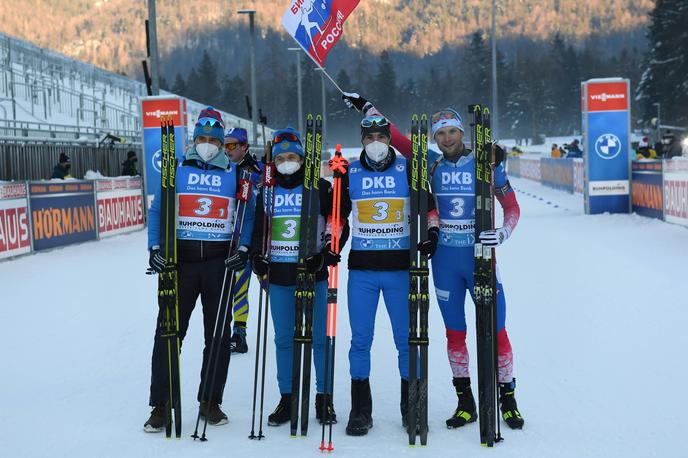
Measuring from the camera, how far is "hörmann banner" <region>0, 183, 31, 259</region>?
1355 cm

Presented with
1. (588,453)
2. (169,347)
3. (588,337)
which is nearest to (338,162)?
(169,347)

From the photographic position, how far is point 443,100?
461ft

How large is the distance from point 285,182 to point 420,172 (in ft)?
3.01

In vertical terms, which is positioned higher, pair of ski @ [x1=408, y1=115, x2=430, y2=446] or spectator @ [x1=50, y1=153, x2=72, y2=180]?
spectator @ [x1=50, y1=153, x2=72, y2=180]

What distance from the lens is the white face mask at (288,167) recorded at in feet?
17.8

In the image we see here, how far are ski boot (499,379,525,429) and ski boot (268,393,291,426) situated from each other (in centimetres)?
138

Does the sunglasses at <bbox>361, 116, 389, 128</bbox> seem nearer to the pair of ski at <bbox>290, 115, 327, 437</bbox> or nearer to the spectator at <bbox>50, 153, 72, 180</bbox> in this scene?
the pair of ski at <bbox>290, 115, 327, 437</bbox>

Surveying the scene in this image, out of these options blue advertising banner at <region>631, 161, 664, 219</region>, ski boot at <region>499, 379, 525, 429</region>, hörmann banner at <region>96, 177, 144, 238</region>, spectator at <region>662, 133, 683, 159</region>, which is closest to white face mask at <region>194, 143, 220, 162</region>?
ski boot at <region>499, 379, 525, 429</region>

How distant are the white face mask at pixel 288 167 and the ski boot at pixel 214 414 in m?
1.58

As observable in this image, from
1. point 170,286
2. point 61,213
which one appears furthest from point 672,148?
point 170,286

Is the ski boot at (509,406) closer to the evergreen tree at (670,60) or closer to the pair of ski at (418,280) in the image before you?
the pair of ski at (418,280)

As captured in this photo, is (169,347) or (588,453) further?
(169,347)

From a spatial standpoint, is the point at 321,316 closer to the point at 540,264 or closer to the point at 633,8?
the point at 540,264

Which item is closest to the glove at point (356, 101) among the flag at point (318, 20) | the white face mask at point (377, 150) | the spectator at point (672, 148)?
the white face mask at point (377, 150)
